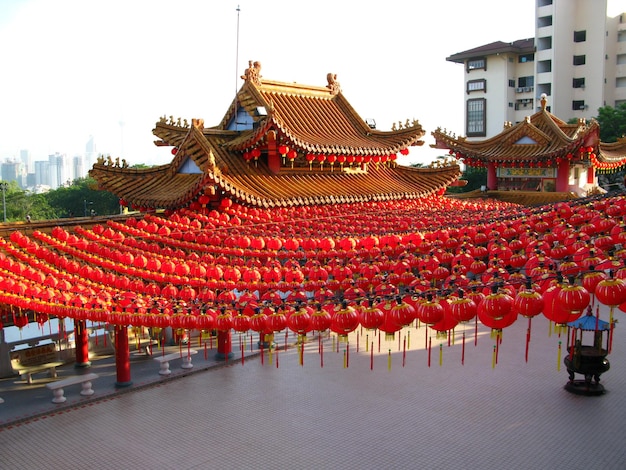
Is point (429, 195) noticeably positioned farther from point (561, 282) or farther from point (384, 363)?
point (561, 282)

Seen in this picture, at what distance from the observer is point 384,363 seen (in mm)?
15250

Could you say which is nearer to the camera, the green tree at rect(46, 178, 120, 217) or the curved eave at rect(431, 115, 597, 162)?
the curved eave at rect(431, 115, 597, 162)

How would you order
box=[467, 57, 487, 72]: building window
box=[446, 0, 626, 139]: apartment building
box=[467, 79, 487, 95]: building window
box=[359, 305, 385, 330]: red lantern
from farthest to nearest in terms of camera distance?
box=[467, 79, 487, 95]: building window < box=[467, 57, 487, 72]: building window < box=[446, 0, 626, 139]: apartment building < box=[359, 305, 385, 330]: red lantern

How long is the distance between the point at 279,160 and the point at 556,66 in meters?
36.0

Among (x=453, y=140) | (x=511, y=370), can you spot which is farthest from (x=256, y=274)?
(x=453, y=140)

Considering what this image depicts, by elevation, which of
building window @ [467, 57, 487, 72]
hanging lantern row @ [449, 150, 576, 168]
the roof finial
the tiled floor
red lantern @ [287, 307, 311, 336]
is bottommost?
the tiled floor

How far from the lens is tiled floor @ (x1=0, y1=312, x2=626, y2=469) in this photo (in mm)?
10109

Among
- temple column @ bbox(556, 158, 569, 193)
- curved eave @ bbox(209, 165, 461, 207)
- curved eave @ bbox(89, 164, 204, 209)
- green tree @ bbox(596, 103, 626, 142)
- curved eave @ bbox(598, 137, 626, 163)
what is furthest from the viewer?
green tree @ bbox(596, 103, 626, 142)

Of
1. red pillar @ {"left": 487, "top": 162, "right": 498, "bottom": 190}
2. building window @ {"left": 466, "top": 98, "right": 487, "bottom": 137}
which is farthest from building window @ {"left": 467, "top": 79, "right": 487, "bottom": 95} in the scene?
red pillar @ {"left": 487, "top": 162, "right": 498, "bottom": 190}

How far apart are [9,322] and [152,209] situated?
4083mm

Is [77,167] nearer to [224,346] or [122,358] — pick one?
[224,346]

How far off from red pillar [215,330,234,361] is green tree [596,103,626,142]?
29.9 metres

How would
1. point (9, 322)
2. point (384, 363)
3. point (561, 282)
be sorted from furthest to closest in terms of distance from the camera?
1. point (384, 363)
2. point (9, 322)
3. point (561, 282)

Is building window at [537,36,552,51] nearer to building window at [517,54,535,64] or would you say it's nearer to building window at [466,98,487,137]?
building window at [517,54,535,64]
